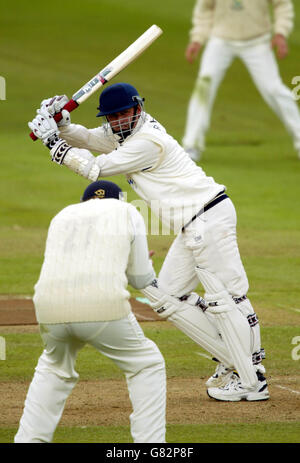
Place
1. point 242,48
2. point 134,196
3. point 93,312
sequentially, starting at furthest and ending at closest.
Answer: point 242,48
point 134,196
point 93,312

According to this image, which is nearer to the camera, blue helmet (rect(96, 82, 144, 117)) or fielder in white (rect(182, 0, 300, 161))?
blue helmet (rect(96, 82, 144, 117))

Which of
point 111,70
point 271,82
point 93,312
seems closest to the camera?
point 93,312

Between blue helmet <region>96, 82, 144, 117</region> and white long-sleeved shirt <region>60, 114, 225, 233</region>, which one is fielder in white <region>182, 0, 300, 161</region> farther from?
blue helmet <region>96, 82, 144, 117</region>

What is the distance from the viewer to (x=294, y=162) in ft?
64.1

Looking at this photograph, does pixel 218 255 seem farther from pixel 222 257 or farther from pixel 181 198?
pixel 181 198

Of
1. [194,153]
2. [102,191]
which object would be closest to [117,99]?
[102,191]

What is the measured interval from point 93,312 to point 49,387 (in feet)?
1.74

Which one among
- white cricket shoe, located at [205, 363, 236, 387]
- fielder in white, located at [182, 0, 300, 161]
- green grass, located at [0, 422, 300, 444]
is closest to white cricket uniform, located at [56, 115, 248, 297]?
white cricket shoe, located at [205, 363, 236, 387]

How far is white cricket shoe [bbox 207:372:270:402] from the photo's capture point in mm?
7855

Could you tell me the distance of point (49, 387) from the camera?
616 centimetres

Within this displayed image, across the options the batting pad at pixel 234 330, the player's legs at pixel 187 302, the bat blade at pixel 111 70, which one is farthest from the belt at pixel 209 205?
the bat blade at pixel 111 70

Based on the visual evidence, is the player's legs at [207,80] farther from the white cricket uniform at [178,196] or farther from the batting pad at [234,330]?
the batting pad at [234,330]

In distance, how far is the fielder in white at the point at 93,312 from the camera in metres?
6.04
